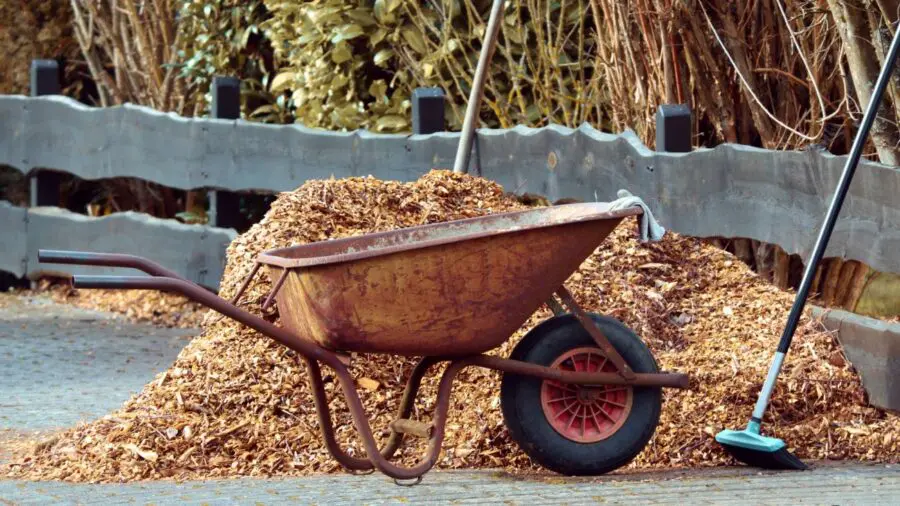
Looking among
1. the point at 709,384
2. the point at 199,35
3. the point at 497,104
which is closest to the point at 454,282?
the point at 709,384

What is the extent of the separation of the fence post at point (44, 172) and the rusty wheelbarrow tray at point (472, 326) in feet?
19.1

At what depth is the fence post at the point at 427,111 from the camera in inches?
307

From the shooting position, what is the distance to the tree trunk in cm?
555

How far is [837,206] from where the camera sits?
5.02m

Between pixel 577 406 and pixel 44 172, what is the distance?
6.43 m

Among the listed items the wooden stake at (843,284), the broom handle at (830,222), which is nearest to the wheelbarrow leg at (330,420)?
the broom handle at (830,222)

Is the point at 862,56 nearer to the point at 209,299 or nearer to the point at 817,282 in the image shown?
the point at 817,282

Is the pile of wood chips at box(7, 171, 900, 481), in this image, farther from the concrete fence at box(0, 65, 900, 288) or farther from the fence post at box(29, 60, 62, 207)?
the fence post at box(29, 60, 62, 207)

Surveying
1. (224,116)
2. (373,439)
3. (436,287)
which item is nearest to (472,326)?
(436,287)

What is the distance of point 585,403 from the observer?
471cm

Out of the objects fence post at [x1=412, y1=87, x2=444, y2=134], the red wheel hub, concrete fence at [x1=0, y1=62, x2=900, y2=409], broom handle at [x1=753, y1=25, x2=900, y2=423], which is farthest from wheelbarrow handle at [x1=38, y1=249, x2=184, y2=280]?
fence post at [x1=412, y1=87, x2=444, y2=134]

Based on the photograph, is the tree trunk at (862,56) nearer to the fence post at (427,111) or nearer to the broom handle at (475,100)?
the broom handle at (475,100)

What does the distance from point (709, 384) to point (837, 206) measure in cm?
80

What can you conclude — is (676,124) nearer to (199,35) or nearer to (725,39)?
(725,39)
